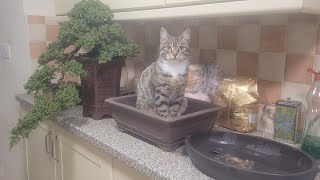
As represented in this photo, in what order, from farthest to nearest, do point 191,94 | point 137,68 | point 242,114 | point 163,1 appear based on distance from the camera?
1. point 137,68
2. point 191,94
3. point 242,114
4. point 163,1

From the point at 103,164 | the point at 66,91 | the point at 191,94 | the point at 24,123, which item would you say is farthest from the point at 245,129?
the point at 24,123

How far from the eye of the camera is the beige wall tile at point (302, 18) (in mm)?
864

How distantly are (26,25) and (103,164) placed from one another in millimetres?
1018

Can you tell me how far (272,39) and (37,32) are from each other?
1.28 meters

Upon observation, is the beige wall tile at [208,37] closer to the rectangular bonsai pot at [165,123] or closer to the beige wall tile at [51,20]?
the rectangular bonsai pot at [165,123]

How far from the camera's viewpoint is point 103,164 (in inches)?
39.0

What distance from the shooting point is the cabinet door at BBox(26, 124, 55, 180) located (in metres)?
1.38

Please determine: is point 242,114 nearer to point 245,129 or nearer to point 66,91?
point 245,129

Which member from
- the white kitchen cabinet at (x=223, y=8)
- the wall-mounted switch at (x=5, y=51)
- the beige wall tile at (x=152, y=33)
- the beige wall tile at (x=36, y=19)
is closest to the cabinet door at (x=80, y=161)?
the white kitchen cabinet at (x=223, y=8)

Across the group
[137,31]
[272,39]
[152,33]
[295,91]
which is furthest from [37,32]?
[295,91]

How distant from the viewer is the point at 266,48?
0.99m

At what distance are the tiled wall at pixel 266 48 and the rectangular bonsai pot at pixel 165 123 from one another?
0.70 feet

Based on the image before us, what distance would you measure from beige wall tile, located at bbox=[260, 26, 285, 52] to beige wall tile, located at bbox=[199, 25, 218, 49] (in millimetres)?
216

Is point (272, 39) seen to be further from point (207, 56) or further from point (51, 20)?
point (51, 20)
